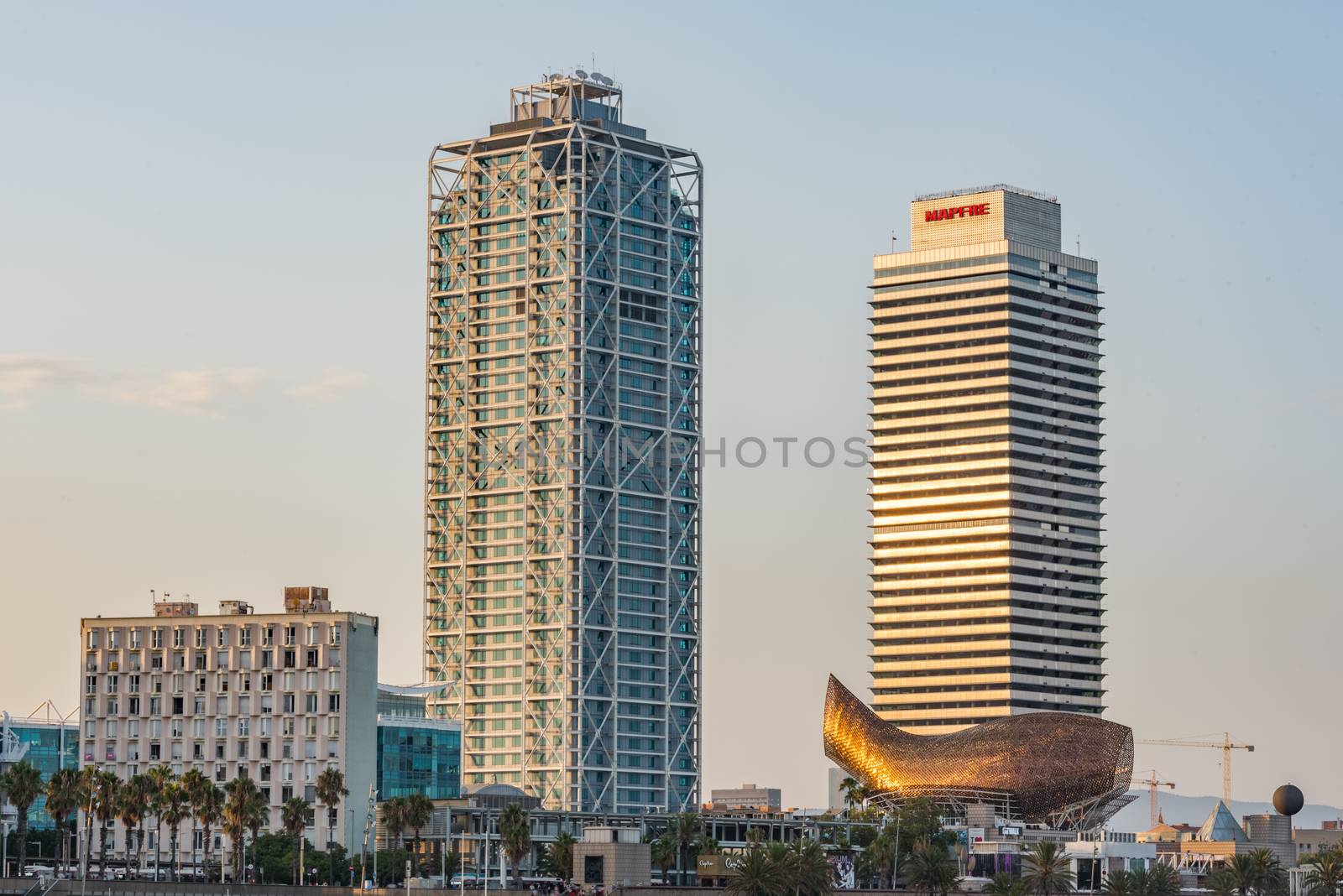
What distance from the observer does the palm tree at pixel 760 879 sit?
171625mm

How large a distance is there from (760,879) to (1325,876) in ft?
146

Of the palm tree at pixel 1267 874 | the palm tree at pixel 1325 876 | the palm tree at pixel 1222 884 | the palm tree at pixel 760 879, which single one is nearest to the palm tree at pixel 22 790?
the palm tree at pixel 760 879

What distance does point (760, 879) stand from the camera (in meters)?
172

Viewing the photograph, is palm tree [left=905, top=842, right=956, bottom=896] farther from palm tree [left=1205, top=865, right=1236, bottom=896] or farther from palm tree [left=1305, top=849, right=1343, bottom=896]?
palm tree [left=1305, top=849, right=1343, bottom=896]

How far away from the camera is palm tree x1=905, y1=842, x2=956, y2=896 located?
183m

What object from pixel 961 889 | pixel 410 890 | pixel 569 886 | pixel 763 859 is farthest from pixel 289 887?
pixel 961 889

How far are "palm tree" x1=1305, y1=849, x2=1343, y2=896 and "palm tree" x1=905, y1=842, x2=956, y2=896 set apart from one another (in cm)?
2648

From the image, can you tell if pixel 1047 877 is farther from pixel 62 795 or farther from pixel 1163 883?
pixel 62 795

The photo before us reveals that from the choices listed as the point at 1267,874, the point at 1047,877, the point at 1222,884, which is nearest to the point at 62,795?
the point at 1047,877

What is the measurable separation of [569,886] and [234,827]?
2906 centimetres

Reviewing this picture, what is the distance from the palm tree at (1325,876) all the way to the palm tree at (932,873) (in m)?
26.5

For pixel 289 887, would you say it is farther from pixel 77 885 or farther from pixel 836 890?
pixel 836 890

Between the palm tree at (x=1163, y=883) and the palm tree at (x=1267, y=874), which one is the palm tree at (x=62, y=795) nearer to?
the palm tree at (x=1163, y=883)

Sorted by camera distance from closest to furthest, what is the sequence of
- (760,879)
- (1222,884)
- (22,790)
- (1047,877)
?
(760,879) < (1047,877) < (1222,884) < (22,790)
